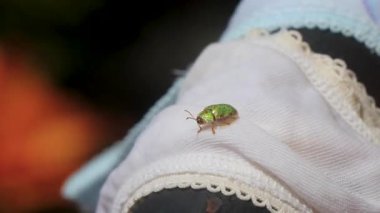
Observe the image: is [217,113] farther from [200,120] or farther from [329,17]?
[329,17]

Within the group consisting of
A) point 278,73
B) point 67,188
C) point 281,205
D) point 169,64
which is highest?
point 169,64

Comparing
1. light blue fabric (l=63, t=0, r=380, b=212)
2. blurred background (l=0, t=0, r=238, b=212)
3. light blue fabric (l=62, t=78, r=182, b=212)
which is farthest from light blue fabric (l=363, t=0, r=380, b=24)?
blurred background (l=0, t=0, r=238, b=212)

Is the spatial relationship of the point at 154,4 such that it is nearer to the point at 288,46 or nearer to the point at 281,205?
the point at 288,46

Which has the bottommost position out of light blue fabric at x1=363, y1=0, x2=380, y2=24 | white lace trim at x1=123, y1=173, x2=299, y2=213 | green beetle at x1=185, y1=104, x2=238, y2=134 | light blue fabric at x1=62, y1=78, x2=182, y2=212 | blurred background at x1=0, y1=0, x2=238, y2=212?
white lace trim at x1=123, y1=173, x2=299, y2=213

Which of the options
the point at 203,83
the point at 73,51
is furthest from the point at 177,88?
the point at 73,51

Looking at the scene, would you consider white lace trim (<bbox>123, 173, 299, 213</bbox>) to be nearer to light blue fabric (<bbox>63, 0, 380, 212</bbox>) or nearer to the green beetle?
the green beetle

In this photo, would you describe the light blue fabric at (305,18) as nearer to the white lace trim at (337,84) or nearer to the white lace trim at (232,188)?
the white lace trim at (337,84)

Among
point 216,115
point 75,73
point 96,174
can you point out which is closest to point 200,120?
point 216,115
